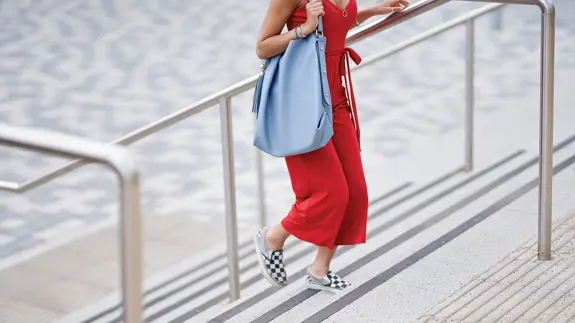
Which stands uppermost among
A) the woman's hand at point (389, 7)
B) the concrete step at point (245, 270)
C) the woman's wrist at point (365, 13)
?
the woman's hand at point (389, 7)

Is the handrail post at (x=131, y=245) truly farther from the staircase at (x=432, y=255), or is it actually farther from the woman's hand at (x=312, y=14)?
the woman's hand at (x=312, y=14)

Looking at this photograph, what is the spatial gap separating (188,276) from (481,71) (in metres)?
3.97

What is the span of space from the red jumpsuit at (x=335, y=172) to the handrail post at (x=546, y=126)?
62 cm

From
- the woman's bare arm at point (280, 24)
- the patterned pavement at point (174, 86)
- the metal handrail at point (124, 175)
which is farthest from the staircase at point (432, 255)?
the woman's bare arm at point (280, 24)

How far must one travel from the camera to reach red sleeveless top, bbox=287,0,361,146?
2.96 meters

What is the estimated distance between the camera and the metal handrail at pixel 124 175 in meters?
1.68

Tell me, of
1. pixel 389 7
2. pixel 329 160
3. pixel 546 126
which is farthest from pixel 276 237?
pixel 546 126

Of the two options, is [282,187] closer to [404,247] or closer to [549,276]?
[404,247]

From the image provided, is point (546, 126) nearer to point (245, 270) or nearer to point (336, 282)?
point (336, 282)

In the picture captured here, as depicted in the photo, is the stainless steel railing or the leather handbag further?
the stainless steel railing

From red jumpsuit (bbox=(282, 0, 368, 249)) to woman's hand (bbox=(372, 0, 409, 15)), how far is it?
236mm

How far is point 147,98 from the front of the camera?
26.8 feet

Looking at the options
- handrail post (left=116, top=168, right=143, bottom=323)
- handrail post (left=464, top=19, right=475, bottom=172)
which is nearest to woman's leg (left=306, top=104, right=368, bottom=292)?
handrail post (left=116, top=168, right=143, bottom=323)

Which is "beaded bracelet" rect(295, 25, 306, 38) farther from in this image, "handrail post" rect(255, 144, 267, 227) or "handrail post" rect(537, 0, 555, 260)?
"handrail post" rect(255, 144, 267, 227)
